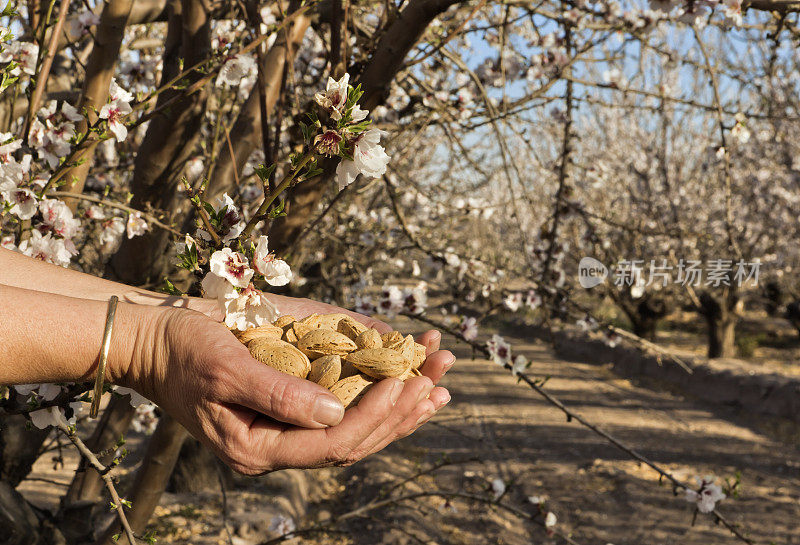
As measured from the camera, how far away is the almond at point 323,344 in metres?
1.47

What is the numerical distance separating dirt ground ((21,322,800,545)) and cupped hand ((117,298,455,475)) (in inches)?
67.1

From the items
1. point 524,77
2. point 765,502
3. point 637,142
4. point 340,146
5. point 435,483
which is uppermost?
point 637,142

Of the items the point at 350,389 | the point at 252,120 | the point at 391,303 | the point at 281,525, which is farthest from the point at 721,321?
the point at 350,389

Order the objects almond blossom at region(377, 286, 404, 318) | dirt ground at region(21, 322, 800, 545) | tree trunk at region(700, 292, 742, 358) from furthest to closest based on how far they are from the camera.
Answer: tree trunk at region(700, 292, 742, 358), dirt ground at region(21, 322, 800, 545), almond blossom at region(377, 286, 404, 318)

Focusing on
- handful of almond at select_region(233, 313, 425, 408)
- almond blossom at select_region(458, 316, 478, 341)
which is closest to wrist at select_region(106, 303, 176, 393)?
handful of almond at select_region(233, 313, 425, 408)

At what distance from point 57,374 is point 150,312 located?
190 millimetres

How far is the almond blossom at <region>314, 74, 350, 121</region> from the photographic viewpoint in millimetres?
1013

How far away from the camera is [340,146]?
3.34ft

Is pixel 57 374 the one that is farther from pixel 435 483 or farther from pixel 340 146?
pixel 435 483

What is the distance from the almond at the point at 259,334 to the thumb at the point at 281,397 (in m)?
0.30

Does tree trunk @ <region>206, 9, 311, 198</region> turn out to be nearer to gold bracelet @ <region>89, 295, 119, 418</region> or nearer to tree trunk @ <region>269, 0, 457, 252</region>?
tree trunk @ <region>269, 0, 457, 252</region>

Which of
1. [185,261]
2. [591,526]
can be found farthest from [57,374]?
[591,526]

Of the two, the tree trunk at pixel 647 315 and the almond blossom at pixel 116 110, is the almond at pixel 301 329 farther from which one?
the tree trunk at pixel 647 315

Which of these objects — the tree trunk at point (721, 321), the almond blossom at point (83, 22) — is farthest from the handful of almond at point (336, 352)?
the tree trunk at point (721, 321)
